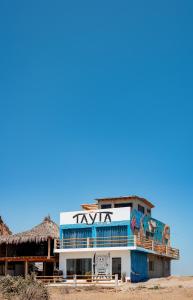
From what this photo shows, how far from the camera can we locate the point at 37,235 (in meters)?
45.8

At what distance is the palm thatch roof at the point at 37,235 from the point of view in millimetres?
45344

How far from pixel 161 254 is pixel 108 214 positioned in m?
8.07

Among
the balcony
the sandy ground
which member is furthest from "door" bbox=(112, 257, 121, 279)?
the sandy ground

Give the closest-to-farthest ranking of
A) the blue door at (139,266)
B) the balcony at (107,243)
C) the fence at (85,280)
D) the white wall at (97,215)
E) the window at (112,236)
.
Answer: the fence at (85,280)
the blue door at (139,266)
the balcony at (107,243)
the window at (112,236)
the white wall at (97,215)

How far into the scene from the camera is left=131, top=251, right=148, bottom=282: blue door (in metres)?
41.1

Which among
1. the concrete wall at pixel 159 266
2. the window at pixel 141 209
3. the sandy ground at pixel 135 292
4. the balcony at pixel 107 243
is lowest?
the sandy ground at pixel 135 292

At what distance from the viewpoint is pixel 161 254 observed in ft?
155

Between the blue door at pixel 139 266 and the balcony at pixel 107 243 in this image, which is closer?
the blue door at pixel 139 266

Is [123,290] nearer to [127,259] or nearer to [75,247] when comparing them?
[127,259]

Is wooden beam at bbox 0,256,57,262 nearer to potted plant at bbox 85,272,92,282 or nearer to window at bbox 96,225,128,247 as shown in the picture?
potted plant at bbox 85,272,92,282

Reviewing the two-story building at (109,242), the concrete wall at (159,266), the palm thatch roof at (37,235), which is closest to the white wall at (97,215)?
the two-story building at (109,242)

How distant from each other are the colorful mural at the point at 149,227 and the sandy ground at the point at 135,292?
212 inches

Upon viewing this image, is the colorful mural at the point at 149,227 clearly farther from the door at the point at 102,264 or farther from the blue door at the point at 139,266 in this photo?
the door at the point at 102,264

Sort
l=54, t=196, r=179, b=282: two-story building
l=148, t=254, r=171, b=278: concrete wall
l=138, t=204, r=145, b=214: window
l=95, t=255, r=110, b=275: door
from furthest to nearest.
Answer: l=138, t=204, r=145, b=214: window, l=148, t=254, r=171, b=278: concrete wall, l=95, t=255, r=110, b=275: door, l=54, t=196, r=179, b=282: two-story building
